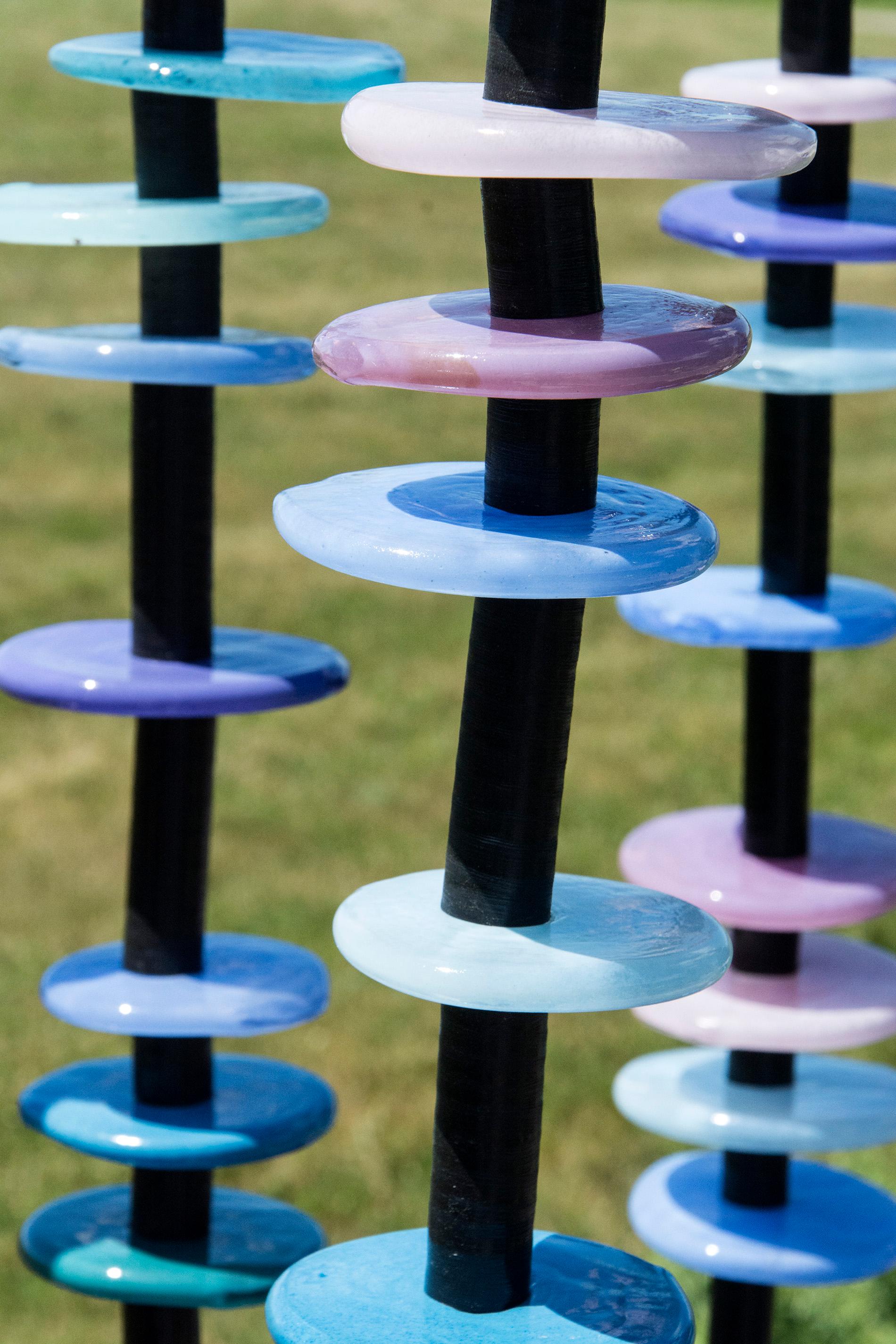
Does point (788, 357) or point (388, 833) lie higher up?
point (788, 357)

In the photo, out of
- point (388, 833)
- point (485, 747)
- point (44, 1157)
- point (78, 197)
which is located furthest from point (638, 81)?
point (485, 747)

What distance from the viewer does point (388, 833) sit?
4438 millimetres

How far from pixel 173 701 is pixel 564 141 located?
84 centimetres

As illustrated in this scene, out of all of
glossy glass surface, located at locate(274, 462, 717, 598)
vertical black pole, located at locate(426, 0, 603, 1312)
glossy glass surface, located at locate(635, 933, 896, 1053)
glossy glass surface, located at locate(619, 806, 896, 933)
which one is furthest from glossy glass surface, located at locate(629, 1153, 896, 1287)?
glossy glass surface, located at locate(274, 462, 717, 598)

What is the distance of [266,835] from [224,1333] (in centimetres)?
169

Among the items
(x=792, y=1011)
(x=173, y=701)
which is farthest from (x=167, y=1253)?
(x=792, y=1011)

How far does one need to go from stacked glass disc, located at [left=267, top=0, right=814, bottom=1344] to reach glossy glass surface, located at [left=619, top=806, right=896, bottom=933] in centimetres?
62

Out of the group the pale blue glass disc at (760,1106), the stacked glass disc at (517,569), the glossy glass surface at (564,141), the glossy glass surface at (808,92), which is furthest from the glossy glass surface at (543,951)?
the glossy glass surface at (808,92)

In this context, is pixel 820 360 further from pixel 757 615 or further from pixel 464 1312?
pixel 464 1312

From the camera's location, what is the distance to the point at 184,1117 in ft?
6.24

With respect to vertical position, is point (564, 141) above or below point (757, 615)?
above

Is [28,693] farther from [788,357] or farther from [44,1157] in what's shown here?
[44,1157]

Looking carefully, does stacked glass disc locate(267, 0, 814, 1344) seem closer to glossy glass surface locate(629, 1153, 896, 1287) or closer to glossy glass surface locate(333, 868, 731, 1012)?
glossy glass surface locate(333, 868, 731, 1012)

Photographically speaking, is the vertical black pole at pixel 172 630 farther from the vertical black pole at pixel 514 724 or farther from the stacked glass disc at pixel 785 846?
the vertical black pole at pixel 514 724
